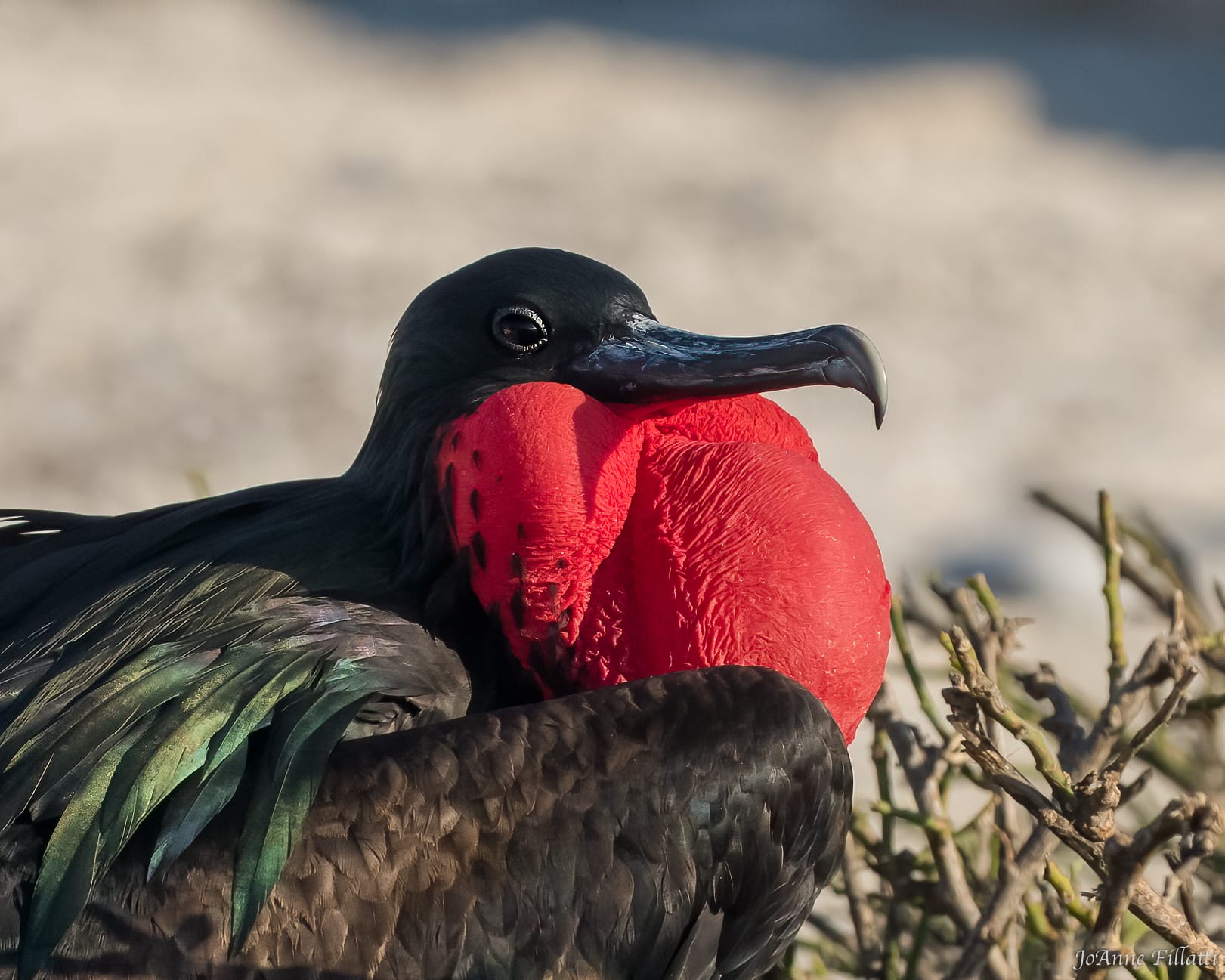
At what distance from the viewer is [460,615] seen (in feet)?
5.39

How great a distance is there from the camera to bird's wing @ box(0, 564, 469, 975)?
137 cm

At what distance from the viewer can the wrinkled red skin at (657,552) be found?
155 centimetres

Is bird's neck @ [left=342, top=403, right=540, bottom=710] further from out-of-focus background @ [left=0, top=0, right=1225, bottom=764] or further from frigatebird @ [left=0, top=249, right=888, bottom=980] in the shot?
out-of-focus background @ [left=0, top=0, right=1225, bottom=764]

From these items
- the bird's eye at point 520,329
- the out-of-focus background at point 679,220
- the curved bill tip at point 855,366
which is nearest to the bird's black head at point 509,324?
the bird's eye at point 520,329

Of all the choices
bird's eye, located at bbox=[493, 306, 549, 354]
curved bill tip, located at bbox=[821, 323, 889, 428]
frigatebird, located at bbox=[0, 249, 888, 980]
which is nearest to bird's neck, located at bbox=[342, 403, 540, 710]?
frigatebird, located at bbox=[0, 249, 888, 980]

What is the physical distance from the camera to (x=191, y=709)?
1446mm

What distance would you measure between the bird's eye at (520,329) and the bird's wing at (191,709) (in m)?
0.30

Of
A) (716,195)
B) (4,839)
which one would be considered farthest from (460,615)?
(716,195)

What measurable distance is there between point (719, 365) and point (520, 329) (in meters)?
0.20

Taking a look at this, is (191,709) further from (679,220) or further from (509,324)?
(679,220)

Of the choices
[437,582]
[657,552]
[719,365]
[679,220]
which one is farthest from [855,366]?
[679,220]

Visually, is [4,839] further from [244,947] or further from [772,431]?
[772,431]

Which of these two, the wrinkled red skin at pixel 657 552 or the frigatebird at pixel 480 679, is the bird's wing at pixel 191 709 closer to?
the frigatebird at pixel 480 679

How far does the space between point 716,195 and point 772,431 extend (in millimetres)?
3624
